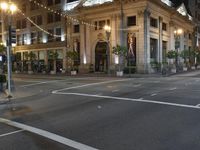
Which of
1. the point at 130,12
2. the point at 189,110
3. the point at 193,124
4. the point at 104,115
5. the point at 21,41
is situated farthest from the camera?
the point at 21,41

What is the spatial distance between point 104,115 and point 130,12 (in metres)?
42.4

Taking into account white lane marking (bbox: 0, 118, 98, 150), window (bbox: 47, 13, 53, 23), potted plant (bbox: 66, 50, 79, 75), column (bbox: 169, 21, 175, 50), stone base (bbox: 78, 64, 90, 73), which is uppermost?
window (bbox: 47, 13, 53, 23)

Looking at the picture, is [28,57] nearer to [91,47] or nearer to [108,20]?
[91,47]

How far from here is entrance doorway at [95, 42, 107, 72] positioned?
2239 inches

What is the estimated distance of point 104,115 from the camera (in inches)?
489

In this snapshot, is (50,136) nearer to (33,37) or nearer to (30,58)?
(30,58)

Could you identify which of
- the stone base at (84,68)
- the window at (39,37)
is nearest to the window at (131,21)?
the stone base at (84,68)

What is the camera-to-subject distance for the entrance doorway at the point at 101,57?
187 feet

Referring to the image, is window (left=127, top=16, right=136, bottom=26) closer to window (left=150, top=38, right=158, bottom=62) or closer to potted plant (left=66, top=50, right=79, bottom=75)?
window (left=150, top=38, right=158, bottom=62)

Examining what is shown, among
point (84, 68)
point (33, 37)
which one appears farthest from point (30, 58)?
point (84, 68)

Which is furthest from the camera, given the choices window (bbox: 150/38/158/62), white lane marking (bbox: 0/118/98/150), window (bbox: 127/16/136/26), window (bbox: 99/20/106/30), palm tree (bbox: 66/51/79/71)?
palm tree (bbox: 66/51/79/71)

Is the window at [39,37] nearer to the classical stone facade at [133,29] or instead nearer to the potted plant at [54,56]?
the potted plant at [54,56]

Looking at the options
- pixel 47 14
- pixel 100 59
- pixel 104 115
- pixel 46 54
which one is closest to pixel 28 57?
pixel 46 54

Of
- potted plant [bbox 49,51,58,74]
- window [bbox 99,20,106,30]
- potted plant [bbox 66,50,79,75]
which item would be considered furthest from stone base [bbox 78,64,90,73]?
window [bbox 99,20,106,30]
